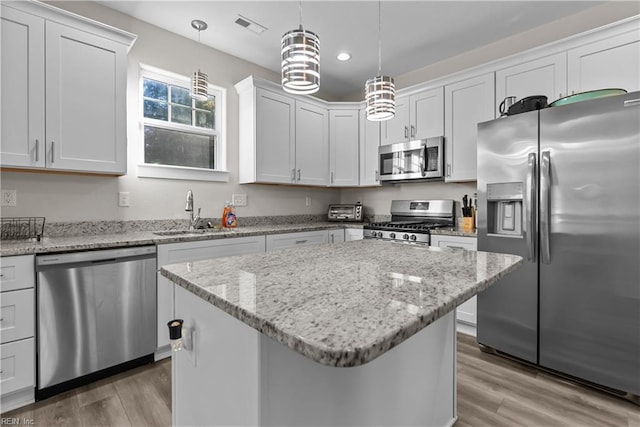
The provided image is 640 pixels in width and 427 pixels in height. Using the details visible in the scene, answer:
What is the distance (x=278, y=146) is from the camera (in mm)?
3424

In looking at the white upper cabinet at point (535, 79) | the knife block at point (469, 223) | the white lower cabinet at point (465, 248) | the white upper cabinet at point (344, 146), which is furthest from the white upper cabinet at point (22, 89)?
the white upper cabinet at point (535, 79)

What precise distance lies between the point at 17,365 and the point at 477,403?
8.65 feet

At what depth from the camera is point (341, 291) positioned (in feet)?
2.72

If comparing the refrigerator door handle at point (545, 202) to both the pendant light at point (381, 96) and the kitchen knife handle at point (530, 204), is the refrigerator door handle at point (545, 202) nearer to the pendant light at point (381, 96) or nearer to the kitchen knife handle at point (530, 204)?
the kitchen knife handle at point (530, 204)

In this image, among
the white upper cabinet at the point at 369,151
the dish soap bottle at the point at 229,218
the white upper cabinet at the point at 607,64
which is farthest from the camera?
the white upper cabinet at the point at 369,151

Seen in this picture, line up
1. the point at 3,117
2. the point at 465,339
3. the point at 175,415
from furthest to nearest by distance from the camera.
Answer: the point at 465,339 → the point at 3,117 → the point at 175,415

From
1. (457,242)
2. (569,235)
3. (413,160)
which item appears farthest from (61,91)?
(569,235)

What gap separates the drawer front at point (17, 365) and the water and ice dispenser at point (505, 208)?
311 centimetres

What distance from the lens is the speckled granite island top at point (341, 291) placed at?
543 mm

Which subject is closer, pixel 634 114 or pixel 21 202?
pixel 634 114

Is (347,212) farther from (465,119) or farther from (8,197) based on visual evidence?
(8,197)

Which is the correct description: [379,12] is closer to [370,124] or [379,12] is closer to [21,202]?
[370,124]

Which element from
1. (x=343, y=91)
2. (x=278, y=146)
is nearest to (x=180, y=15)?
(x=278, y=146)

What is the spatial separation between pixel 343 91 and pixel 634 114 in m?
3.30
